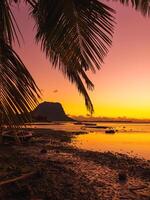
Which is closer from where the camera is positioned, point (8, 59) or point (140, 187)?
point (8, 59)

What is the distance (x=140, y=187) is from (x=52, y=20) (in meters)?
9.39

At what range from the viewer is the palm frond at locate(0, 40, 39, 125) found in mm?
3617

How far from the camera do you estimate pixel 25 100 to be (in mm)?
3689

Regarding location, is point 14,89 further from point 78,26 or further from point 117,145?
point 117,145

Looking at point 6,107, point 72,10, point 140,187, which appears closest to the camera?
point 6,107

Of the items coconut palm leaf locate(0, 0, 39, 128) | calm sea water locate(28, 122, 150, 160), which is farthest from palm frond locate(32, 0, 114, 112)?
calm sea water locate(28, 122, 150, 160)

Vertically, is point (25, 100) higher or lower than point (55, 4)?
lower

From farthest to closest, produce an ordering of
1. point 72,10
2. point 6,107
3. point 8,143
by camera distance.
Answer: point 8,143, point 72,10, point 6,107

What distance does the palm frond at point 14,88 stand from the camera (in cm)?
362

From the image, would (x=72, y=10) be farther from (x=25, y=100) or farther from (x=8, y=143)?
(x=8, y=143)

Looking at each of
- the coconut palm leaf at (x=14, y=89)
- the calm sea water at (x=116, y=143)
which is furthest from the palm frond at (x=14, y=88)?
the calm sea water at (x=116, y=143)

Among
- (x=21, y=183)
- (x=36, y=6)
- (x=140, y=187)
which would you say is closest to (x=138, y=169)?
(x=140, y=187)

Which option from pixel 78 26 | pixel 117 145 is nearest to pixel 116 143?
pixel 117 145

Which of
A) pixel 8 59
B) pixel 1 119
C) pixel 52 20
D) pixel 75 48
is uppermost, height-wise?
pixel 52 20
